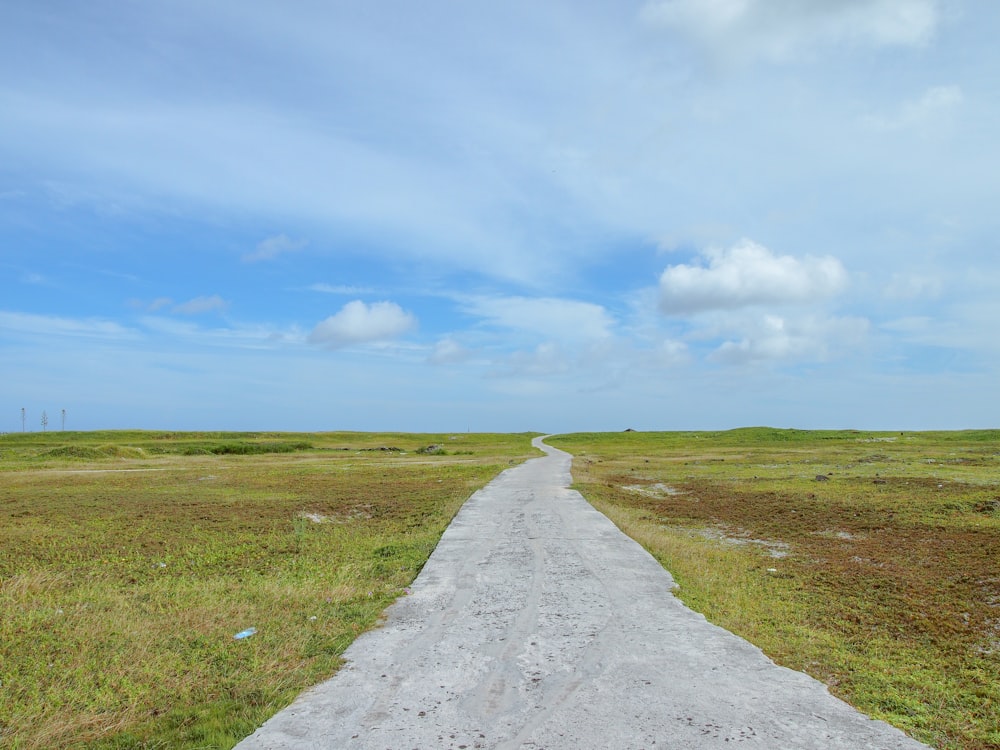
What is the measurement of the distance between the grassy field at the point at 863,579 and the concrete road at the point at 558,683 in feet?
3.20

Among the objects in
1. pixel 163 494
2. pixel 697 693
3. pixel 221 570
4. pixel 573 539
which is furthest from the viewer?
pixel 163 494

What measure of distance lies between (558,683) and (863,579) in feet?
31.5

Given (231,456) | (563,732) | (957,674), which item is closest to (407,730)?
(563,732)

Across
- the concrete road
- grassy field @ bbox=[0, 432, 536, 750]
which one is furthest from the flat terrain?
the concrete road

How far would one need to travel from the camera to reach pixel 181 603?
10.5 metres

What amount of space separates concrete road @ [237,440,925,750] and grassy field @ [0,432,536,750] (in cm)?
75

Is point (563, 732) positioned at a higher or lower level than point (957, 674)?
higher

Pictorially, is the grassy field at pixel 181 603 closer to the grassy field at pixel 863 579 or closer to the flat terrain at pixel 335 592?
the flat terrain at pixel 335 592

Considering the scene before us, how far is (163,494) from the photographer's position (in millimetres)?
29859

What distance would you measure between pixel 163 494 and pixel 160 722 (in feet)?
88.5

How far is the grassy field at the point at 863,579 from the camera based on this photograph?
23.8ft

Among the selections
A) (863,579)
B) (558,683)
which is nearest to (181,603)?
(558,683)

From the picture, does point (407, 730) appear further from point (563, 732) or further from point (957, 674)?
point (957, 674)

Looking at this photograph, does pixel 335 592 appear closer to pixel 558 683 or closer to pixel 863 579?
pixel 558 683
